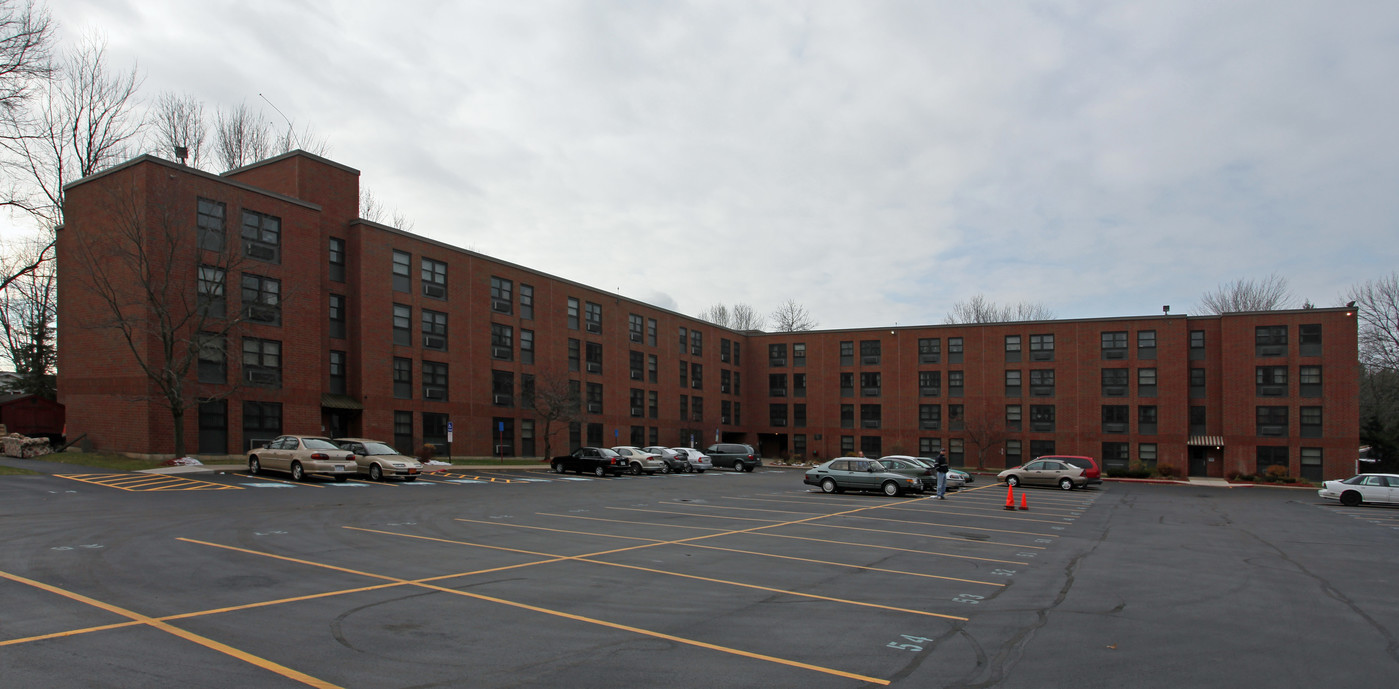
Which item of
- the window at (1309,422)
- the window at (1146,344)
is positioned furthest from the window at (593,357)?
the window at (1309,422)

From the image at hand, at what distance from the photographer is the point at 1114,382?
188 feet

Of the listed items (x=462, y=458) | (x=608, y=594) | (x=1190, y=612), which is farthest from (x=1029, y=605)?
(x=462, y=458)

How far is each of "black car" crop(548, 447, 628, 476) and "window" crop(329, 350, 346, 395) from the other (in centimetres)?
1157

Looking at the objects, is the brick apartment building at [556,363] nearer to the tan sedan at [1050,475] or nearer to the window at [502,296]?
the window at [502,296]

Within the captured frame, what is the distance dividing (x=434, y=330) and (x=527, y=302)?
7.74 metres

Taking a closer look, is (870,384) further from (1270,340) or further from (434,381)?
(434,381)

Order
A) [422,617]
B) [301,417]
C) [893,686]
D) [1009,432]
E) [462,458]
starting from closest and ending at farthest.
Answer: [893,686]
[422,617]
[301,417]
[462,458]
[1009,432]

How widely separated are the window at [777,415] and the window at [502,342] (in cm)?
3061

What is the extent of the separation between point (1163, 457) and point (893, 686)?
57.1 m

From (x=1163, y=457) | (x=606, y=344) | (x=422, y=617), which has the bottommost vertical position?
(x=1163, y=457)

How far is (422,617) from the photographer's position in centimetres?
850

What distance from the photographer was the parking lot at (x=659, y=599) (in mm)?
6863

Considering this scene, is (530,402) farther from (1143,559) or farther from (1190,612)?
(1190,612)

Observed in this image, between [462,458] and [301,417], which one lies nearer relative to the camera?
[301,417]
